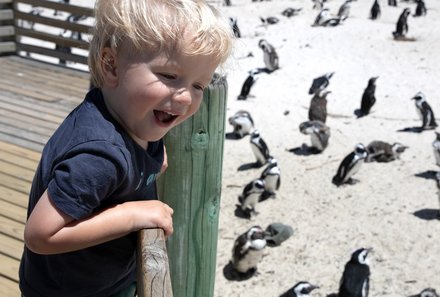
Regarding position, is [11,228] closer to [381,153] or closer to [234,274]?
[234,274]

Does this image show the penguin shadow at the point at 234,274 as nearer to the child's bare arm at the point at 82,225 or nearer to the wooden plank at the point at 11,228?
the wooden plank at the point at 11,228

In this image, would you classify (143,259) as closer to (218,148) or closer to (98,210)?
(98,210)

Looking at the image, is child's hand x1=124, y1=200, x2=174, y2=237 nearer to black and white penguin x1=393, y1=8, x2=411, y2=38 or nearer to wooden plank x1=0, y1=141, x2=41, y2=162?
wooden plank x1=0, y1=141, x2=41, y2=162

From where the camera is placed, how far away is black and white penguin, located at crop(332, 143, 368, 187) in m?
7.56

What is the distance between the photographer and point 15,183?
388 centimetres

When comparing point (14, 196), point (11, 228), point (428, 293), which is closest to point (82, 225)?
point (11, 228)

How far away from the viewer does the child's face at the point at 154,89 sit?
1385 mm

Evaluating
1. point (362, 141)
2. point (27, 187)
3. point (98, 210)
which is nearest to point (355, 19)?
point (362, 141)

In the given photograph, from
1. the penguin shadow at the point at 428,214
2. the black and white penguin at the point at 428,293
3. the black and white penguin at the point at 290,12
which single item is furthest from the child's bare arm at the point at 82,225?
the black and white penguin at the point at 290,12

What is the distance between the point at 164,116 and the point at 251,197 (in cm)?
571

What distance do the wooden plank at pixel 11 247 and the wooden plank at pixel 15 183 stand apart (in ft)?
2.06

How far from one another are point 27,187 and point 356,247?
364cm

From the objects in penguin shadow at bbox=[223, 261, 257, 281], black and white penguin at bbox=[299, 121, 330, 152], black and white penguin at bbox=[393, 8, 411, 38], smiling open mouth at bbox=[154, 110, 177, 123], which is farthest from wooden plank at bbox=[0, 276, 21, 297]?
black and white penguin at bbox=[393, 8, 411, 38]

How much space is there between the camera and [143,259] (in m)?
1.36
